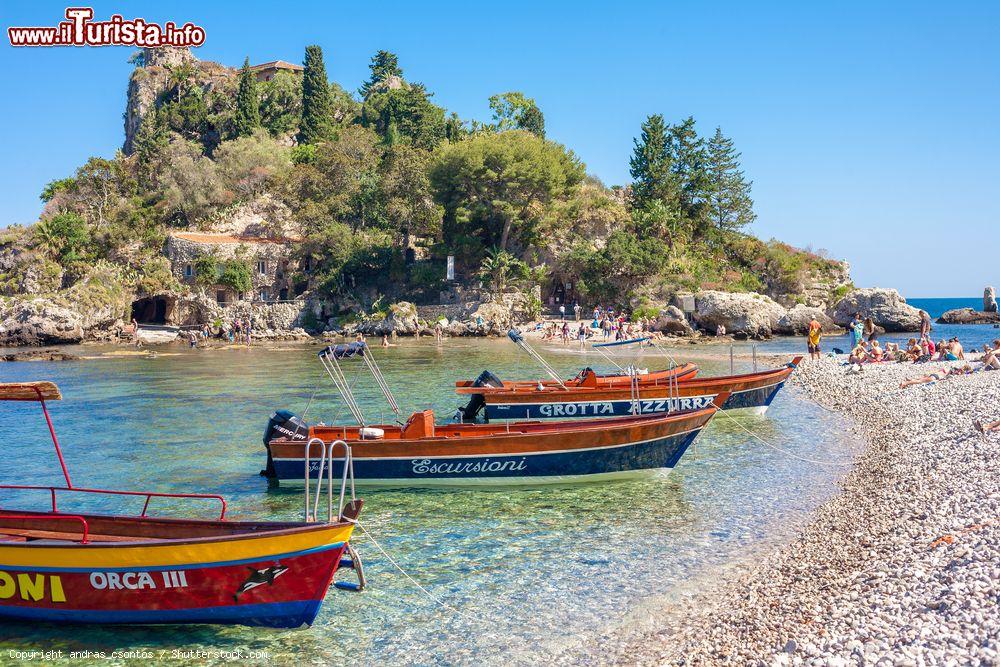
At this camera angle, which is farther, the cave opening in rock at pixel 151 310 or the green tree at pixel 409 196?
the green tree at pixel 409 196

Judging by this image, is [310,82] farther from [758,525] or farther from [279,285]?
[758,525]

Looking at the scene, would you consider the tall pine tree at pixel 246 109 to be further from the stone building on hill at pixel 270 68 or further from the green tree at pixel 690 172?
the green tree at pixel 690 172

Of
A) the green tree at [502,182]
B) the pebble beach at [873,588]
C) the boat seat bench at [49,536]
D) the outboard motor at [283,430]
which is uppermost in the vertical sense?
the green tree at [502,182]

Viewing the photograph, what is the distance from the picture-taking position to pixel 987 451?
12.7 meters

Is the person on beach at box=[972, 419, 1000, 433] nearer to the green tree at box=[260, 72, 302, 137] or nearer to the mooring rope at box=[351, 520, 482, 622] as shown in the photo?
the mooring rope at box=[351, 520, 482, 622]

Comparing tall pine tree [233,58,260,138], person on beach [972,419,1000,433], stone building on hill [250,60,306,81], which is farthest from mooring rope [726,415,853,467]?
stone building on hill [250,60,306,81]

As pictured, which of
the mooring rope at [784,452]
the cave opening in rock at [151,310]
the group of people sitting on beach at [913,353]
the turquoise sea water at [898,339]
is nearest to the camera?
the mooring rope at [784,452]

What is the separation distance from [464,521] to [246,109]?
76.5 m

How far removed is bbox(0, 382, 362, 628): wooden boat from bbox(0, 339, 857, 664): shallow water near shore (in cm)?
40

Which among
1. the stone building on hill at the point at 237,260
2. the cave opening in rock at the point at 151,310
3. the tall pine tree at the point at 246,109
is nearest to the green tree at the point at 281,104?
the tall pine tree at the point at 246,109

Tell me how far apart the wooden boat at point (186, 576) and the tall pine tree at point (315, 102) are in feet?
238

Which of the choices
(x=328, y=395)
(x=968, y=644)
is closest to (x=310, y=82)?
(x=328, y=395)

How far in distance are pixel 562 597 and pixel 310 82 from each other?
77598mm

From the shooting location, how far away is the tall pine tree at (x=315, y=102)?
75438 mm
